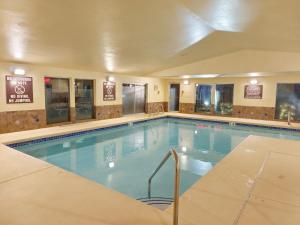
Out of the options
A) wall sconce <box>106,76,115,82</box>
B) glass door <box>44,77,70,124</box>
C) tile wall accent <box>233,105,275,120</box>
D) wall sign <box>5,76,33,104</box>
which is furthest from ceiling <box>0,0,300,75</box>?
tile wall accent <box>233,105,275,120</box>

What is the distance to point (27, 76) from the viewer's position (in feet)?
21.2

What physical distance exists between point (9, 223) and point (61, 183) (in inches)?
32.8

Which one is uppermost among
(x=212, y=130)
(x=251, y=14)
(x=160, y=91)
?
(x=251, y=14)

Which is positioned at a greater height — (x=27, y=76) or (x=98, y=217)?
(x=27, y=76)

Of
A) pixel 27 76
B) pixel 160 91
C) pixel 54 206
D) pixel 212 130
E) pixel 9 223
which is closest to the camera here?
pixel 9 223

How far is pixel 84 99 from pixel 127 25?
5.26 m

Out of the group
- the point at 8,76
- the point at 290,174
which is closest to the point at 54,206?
the point at 290,174

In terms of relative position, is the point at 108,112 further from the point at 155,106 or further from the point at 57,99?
the point at 155,106

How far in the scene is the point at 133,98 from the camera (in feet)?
35.3

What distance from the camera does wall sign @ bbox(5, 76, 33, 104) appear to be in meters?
6.08

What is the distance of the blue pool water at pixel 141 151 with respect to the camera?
3863 millimetres

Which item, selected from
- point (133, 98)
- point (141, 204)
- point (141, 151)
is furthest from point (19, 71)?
point (141, 204)

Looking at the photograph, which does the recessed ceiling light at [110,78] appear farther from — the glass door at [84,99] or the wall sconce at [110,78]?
the glass door at [84,99]

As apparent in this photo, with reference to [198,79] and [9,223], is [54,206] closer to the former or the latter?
[9,223]
